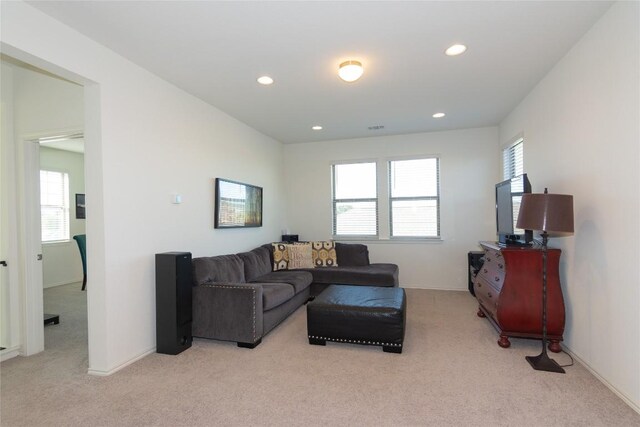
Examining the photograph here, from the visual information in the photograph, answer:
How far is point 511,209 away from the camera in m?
3.69

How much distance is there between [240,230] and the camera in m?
4.84

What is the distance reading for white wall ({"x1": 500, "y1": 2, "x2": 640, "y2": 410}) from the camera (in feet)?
6.88

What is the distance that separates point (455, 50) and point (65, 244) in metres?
7.55

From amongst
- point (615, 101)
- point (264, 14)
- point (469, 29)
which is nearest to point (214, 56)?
point (264, 14)

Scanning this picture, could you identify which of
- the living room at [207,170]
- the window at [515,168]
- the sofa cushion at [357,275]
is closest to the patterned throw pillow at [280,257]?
the sofa cushion at [357,275]

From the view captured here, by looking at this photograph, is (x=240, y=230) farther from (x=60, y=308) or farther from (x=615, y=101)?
(x=615, y=101)

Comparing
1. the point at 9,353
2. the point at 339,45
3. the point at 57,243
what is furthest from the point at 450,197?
the point at 57,243

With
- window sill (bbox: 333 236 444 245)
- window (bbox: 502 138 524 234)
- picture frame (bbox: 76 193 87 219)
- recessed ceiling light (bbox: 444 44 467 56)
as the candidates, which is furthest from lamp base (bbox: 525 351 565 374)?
picture frame (bbox: 76 193 87 219)

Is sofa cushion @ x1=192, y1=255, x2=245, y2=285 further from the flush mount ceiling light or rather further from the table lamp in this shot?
the table lamp

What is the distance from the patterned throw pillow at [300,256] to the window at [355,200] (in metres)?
1.04

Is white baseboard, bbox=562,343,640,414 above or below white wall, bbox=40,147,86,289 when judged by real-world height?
below

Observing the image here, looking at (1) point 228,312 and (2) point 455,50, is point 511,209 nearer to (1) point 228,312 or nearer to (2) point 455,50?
(2) point 455,50

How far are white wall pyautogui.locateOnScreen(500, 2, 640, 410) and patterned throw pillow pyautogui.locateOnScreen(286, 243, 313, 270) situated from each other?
3.24 meters

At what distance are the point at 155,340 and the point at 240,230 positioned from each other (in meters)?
1.99
